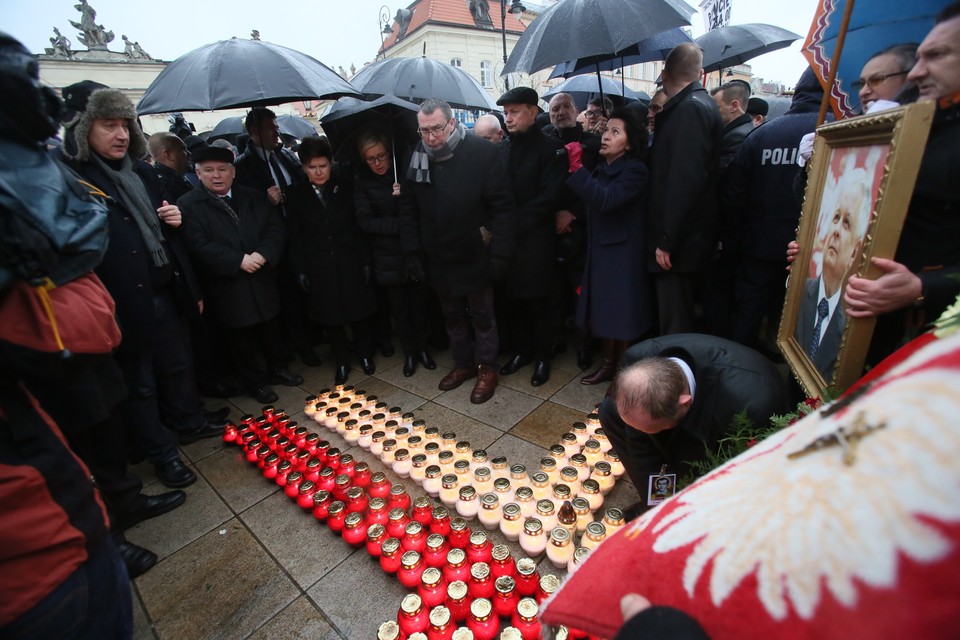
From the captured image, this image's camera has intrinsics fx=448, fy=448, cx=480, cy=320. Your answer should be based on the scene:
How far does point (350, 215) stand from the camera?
412 centimetres

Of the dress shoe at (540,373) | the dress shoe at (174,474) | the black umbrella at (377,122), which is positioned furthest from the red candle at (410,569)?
the black umbrella at (377,122)

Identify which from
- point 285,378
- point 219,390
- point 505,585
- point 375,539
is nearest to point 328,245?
point 285,378

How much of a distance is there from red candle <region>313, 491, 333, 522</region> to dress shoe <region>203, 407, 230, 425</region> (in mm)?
1582

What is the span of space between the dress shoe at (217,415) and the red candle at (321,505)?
158 cm

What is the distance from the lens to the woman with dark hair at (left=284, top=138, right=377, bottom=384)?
3.96 meters

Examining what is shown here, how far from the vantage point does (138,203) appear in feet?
9.14

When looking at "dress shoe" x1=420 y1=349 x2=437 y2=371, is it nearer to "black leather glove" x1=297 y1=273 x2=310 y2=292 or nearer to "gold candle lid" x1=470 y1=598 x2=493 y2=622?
"black leather glove" x1=297 y1=273 x2=310 y2=292

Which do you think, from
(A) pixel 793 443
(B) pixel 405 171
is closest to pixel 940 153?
(A) pixel 793 443

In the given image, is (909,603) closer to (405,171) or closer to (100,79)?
(405,171)

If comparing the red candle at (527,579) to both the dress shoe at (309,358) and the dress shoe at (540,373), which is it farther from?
the dress shoe at (309,358)

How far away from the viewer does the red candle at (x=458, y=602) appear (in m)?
1.92

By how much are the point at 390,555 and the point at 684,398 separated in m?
1.57

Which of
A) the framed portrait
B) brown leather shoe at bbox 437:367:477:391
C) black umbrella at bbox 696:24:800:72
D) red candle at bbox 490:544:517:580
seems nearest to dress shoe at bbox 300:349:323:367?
brown leather shoe at bbox 437:367:477:391

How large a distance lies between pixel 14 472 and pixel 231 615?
4.63 feet
